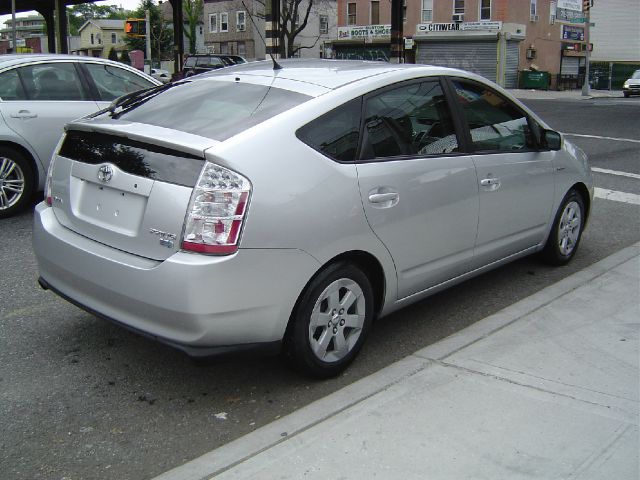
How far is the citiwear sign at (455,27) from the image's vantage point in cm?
4828

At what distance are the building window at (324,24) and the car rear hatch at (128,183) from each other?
6354 cm

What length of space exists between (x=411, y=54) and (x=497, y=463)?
174ft

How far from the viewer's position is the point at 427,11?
51375 mm

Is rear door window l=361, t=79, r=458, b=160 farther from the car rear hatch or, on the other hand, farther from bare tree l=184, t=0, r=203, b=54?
bare tree l=184, t=0, r=203, b=54

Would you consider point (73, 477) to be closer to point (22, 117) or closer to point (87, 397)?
point (87, 397)

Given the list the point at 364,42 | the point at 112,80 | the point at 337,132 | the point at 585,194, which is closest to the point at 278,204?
the point at 337,132

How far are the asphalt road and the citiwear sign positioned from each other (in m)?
45.9

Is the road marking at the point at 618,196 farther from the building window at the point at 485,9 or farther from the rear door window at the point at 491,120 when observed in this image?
the building window at the point at 485,9

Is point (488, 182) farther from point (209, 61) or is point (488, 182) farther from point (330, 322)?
point (209, 61)

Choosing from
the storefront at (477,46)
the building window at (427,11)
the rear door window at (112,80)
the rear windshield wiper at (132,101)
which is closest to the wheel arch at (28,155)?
the rear door window at (112,80)

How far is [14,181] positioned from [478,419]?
581 cm

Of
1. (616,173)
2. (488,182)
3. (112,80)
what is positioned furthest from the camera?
(616,173)

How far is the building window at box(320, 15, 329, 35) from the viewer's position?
2544 inches

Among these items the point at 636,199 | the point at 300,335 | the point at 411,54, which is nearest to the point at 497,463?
the point at 300,335
